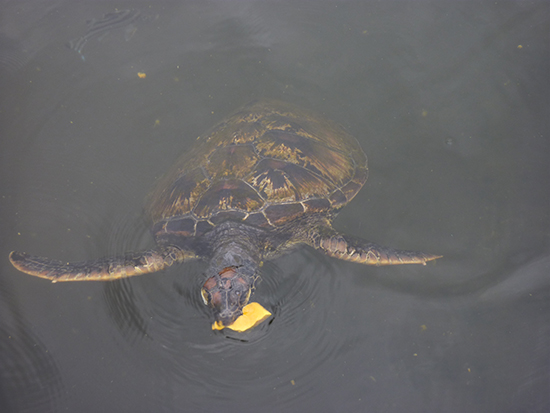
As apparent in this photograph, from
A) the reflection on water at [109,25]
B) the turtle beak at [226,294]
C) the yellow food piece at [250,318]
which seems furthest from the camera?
the reflection on water at [109,25]

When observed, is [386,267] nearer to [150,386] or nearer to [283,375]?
[283,375]

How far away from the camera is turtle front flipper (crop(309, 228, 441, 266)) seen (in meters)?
3.32

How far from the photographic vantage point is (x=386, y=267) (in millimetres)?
3617

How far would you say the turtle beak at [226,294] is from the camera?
2723 millimetres

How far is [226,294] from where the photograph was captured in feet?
8.96

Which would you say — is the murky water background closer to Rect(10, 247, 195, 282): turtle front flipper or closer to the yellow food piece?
the yellow food piece

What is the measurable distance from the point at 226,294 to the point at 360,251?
143cm

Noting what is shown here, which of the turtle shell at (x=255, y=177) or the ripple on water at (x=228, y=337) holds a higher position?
the turtle shell at (x=255, y=177)

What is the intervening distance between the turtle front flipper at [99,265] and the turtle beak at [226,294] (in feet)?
2.69

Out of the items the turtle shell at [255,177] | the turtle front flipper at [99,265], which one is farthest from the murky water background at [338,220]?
the turtle shell at [255,177]

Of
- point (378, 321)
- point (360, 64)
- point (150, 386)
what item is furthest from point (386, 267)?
point (360, 64)

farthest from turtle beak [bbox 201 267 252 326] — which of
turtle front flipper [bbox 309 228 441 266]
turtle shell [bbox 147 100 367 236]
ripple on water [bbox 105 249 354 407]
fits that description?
turtle front flipper [bbox 309 228 441 266]

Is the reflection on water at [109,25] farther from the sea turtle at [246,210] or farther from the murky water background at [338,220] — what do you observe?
the sea turtle at [246,210]

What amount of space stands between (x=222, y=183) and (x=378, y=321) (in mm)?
2064
